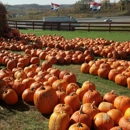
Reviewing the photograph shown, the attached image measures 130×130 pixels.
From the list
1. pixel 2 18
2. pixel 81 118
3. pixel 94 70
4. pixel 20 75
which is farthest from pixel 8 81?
pixel 2 18

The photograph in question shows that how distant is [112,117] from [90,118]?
0.39 metres

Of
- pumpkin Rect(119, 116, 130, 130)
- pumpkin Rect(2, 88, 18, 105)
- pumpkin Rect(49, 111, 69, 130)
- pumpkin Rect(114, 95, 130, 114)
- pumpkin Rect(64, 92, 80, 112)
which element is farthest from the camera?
pumpkin Rect(2, 88, 18, 105)

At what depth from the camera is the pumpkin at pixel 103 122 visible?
3566 mm

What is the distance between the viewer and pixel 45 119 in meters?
4.27

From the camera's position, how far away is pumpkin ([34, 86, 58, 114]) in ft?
14.4

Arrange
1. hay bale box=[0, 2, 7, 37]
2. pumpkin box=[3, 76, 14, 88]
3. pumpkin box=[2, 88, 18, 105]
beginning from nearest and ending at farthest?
1. pumpkin box=[2, 88, 18, 105]
2. pumpkin box=[3, 76, 14, 88]
3. hay bale box=[0, 2, 7, 37]

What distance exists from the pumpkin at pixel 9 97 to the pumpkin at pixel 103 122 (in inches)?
75.7

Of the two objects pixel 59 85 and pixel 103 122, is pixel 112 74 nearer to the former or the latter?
pixel 59 85

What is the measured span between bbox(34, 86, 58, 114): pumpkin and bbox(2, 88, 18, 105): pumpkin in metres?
0.64

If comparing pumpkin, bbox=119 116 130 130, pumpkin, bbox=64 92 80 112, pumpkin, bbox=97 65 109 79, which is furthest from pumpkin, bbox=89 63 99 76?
pumpkin, bbox=119 116 130 130

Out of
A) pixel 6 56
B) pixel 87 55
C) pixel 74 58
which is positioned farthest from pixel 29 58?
pixel 87 55

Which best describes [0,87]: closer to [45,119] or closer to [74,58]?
[45,119]

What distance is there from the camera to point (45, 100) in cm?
438

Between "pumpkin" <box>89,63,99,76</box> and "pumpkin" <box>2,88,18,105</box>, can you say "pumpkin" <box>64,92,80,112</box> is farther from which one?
"pumpkin" <box>89,63,99,76</box>
